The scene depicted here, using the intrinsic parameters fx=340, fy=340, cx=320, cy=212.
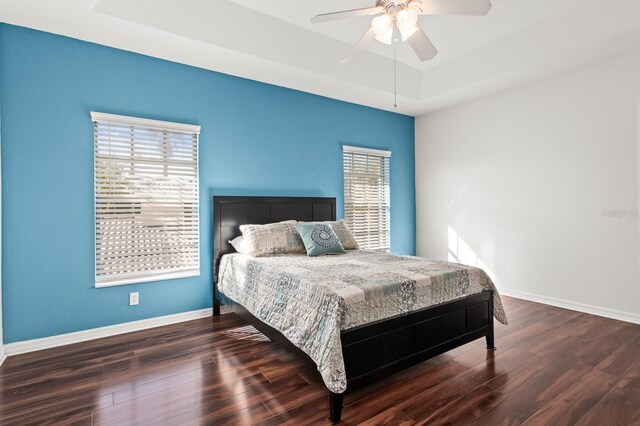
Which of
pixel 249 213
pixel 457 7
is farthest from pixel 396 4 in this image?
pixel 249 213

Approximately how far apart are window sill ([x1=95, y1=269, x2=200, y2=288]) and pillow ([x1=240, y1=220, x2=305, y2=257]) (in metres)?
0.69

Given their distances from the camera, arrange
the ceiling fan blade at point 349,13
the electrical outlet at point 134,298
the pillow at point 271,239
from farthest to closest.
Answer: the pillow at point 271,239 < the electrical outlet at point 134,298 < the ceiling fan blade at point 349,13

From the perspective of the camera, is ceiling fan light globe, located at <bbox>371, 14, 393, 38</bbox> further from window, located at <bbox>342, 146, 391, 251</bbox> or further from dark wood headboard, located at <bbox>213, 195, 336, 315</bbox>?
window, located at <bbox>342, 146, 391, 251</bbox>

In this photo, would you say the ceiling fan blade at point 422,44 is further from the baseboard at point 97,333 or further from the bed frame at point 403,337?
the baseboard at point 97,333

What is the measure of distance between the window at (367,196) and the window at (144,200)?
220 cm

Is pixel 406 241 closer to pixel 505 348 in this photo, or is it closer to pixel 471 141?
pixel 471 141

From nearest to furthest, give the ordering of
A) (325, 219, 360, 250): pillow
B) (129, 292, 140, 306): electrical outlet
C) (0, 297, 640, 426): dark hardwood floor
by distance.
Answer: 1. (0, 297, 640, 426): dark hardwood floor
2. (129, 292, 140, 306): electrical outlet
3. (325, 219, 360, 250): pillow

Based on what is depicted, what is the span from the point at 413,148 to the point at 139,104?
13.6 feet

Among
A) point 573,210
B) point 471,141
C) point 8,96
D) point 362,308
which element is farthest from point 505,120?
point 8,96

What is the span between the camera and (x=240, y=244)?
12.0 ft

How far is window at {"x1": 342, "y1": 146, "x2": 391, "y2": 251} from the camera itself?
16.3 feet

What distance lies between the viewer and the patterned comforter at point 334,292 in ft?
6.48

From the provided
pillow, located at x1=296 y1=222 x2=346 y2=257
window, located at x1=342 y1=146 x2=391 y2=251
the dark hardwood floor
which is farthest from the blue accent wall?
window, located at x1=342 y1=146 x2=391 y2=251

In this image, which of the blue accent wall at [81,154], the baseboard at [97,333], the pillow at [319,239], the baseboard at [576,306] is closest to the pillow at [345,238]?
the pillow at [319,239]
